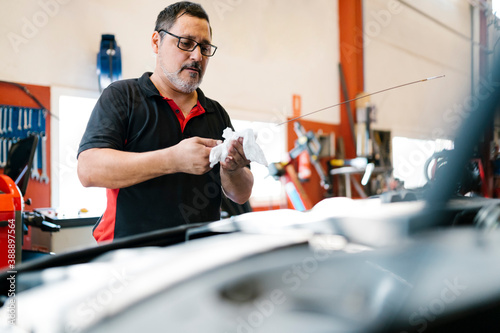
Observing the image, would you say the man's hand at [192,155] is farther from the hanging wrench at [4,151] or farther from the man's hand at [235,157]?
the hanging wrench at [4,151]

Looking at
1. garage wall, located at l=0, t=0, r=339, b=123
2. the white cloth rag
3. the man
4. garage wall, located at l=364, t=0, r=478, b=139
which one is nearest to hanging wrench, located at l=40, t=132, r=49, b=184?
garage wall, located at l=0, t=0, r=339, b=123

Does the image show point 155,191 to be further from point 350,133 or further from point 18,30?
point 350,133

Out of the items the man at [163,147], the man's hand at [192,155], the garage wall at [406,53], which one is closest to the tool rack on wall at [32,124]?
the man at [163,147]

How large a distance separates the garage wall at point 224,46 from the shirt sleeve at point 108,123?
2.14 metres

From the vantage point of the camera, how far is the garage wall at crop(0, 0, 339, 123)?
298 centimetres

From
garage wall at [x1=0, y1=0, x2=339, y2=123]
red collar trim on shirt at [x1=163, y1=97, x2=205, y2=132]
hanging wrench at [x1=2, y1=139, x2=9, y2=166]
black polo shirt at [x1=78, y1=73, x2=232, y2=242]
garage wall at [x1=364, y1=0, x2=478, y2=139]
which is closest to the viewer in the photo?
black polo shirt at [x1=78, y1=73, x2=232, y2=242]

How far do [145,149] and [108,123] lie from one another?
15 cm

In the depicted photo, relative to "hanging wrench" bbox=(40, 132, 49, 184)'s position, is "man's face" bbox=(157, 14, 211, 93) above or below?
above

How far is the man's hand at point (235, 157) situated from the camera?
1.05 meters

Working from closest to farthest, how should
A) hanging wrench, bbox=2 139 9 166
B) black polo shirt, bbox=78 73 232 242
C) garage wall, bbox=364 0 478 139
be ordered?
1. black polo shirt, bbox=78 73 232 242
2. hanging wrench, bbox=2 139 9 166
3. garage wall, bbox=364 0 478 139

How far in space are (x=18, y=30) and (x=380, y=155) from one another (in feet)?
16.3

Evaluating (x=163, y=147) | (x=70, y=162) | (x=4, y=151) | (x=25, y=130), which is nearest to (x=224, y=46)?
(x=70, y=162)

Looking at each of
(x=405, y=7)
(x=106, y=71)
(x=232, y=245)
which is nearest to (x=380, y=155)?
(x=405, y=7)

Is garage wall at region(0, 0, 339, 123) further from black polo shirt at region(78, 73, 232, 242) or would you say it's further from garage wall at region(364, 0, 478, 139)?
black polo shirt at region(78, 73, 232, 242)
